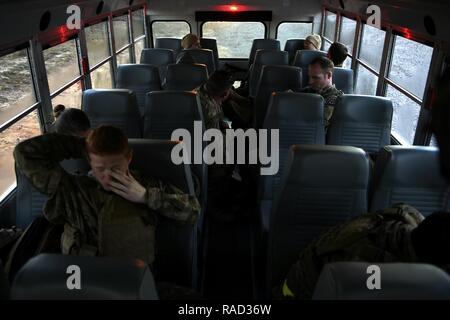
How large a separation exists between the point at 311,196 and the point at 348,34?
18.5 feet

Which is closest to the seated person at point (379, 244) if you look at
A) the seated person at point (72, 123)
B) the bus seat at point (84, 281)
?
the bus seat at point (84, 281)

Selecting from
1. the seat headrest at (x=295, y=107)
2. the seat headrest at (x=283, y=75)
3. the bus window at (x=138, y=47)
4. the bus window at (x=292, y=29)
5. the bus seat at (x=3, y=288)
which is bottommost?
the bus window at (x=138, y=47)

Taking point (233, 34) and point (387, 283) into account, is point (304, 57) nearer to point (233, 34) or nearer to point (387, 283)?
point (233, 34)

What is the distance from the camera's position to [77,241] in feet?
5.97

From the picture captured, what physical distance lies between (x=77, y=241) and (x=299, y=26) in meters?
8.50

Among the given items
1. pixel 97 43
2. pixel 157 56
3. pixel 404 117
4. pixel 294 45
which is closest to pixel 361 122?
pixel 404 117

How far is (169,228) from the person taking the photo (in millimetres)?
2273

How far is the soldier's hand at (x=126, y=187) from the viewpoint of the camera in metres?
1.73

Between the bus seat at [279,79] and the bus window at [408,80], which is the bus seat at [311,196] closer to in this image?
the bus window at [408,80]

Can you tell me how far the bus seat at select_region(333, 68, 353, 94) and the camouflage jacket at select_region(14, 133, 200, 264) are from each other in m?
3.79

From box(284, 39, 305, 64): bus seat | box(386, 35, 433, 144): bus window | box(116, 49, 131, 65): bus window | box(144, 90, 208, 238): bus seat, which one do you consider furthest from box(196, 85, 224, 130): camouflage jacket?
box(284, 39, 305, 64): bus seat

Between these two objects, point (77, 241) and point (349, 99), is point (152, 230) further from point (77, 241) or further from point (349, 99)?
point (349, 99)

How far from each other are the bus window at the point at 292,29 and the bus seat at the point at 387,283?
28.8 ft

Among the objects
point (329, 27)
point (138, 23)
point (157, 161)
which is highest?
point (157, 161)
